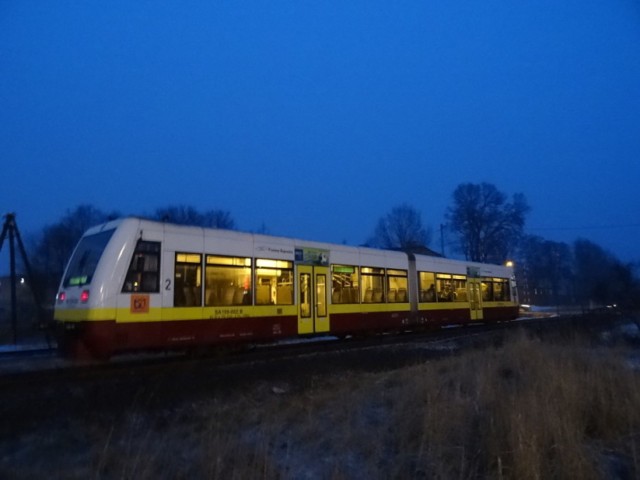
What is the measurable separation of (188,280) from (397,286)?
9.67 m

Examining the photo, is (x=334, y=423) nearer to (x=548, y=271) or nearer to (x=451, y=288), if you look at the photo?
(x=451, y=288)

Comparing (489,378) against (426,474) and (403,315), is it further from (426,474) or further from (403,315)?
(403,315)

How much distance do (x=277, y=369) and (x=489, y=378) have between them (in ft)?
14.1

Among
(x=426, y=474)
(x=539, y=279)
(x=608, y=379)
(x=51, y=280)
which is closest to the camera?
(x=426, y=474)

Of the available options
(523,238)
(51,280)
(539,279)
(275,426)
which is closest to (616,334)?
(275,426)

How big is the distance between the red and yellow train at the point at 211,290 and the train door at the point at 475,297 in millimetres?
5494

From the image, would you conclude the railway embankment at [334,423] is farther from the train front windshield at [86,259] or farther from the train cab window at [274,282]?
the train cab window at [274,282]

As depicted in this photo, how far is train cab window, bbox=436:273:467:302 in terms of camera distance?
22.6 meters

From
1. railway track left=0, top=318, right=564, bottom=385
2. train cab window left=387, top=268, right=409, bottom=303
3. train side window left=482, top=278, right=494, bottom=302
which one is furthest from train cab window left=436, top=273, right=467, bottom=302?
railway track left=0, top=318, right=564, bottom=385

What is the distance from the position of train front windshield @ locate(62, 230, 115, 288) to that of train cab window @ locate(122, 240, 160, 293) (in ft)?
2.39

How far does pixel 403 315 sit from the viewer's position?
792 inches

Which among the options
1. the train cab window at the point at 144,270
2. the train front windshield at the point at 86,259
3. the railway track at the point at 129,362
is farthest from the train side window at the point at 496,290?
the train front windshield at the point at 86,259

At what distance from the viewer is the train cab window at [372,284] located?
1852 cm

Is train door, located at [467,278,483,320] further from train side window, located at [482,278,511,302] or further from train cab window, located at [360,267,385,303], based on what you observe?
train cab window, located at [360,267,385,303]
